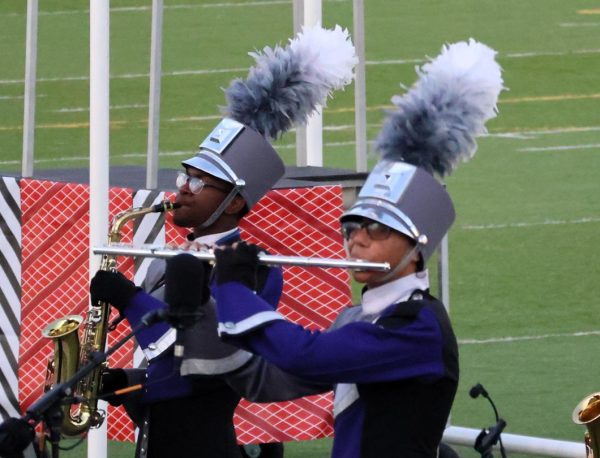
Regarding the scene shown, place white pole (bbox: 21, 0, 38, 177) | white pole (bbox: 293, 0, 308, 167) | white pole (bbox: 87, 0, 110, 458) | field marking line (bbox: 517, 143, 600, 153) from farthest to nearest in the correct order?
1. field marking line (bbox: 517, 143, 600, 153)
2. white pole (bbox: 293, 0, 308, 167)
3. white pole (bbox: 21, 0, 38, 177)
4. white pole (bbox: 87, 0, 110, 458)

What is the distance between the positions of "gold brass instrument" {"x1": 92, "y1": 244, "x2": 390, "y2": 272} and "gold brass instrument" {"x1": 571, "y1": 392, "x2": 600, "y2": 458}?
1274mm

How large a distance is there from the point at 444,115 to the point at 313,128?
309cm

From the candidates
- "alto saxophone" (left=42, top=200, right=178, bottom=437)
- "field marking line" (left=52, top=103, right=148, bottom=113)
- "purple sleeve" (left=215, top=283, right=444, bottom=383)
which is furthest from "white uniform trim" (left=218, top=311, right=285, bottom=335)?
"field marking line" (left=52, top=103, right=148, bottom=113)

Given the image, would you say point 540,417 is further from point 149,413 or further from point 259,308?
point 259,308

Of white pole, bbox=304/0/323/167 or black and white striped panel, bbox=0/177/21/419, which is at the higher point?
white pole, bbox=304/0/323/167

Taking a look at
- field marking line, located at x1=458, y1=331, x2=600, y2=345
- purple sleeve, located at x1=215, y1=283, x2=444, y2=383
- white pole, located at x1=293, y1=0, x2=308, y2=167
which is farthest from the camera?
field marking line, located at x1=458, y1=331, x2=600, y2=345

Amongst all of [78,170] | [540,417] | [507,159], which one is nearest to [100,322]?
[78,170]

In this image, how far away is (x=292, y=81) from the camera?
546 cm

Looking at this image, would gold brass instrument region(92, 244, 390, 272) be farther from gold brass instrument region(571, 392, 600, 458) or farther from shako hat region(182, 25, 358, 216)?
gold brass instrument region(571, 392, 600, 458)

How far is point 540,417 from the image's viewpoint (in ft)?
24.8

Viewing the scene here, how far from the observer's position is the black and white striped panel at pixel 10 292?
691 centimetres

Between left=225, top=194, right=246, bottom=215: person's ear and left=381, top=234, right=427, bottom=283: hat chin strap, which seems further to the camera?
left=225, top=194, right=246, bottom=215: person's ear

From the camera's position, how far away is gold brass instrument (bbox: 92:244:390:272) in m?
3.94

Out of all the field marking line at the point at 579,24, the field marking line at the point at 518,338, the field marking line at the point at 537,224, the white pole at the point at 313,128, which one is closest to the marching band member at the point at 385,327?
the white pole at the point at 313,128
